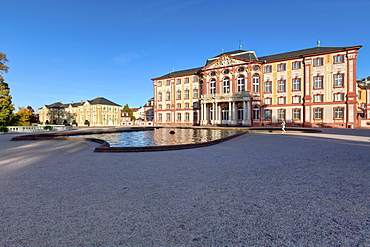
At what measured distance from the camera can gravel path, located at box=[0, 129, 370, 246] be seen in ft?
7.43

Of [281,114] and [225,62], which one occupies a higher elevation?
[225,62]

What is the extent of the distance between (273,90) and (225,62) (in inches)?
435

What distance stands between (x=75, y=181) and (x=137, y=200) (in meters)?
2.08

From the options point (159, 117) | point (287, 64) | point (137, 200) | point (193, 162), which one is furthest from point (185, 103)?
point (137, 200)

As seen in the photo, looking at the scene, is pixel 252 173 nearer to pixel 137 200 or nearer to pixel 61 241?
pixel 137 200

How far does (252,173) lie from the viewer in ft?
16.5

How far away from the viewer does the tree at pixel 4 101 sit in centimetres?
3017

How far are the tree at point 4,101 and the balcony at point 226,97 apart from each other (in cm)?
3471

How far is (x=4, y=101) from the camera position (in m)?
31.2

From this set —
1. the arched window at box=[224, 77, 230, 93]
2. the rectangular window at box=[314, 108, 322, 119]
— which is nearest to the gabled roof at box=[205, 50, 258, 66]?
the arched window at box=[224, 77, 230, 93]

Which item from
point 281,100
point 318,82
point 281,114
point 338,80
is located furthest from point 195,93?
point 338,80

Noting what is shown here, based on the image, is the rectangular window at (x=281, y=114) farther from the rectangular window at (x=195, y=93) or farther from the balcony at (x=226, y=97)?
the rectangular window at (x=195, y=93)

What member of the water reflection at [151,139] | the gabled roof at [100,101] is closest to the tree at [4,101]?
the water reflection at [151,139]

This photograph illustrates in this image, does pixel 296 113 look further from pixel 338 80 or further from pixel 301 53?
pixel 301 53
